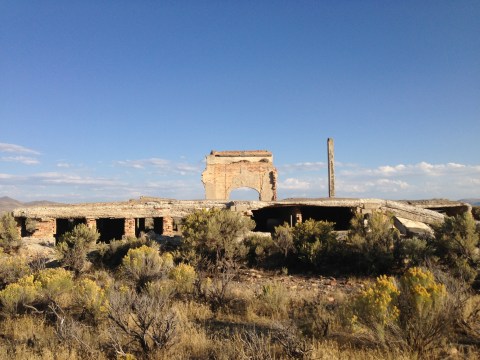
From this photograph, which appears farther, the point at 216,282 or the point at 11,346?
the point at 216,282

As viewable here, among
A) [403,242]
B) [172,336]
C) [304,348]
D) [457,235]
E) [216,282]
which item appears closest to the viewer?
[304,348]

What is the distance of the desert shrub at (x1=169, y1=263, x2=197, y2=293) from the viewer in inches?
287

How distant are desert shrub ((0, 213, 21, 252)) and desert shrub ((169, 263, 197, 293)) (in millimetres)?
7360

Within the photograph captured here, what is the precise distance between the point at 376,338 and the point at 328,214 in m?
11.9

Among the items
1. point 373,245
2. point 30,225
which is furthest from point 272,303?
point 30,225

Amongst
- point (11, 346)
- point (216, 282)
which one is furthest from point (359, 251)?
point (11, 346)

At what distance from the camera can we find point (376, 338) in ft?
14.5

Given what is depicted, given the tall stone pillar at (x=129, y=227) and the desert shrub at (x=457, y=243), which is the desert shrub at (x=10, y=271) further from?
the desert shrub at (x=457, y=243)

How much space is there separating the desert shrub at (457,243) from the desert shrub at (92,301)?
7456mm

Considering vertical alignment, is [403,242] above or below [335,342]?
above

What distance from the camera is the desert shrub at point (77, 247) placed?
32.7 feet

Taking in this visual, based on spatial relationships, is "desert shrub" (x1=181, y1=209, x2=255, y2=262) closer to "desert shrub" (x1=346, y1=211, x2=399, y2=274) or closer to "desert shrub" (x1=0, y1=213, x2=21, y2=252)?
"desert shrub" (x1=346, y1=211, x2=399, y2=274)

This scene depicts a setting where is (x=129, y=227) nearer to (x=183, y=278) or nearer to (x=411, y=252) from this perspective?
(x=183, y=278)

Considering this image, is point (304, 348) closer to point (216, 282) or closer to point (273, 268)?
point (216, 282)
